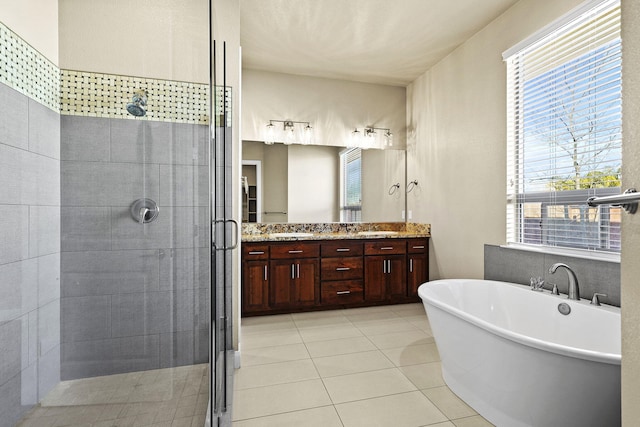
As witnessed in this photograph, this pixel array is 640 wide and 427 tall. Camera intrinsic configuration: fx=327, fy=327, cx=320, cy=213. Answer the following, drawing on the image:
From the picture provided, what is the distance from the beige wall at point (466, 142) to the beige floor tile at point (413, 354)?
3.22 ft

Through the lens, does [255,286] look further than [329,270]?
No

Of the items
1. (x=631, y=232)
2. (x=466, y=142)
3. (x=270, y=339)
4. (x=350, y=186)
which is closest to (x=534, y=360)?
(x=631, y=232)

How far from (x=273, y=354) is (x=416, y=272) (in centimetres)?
205

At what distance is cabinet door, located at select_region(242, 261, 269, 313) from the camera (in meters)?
3.29

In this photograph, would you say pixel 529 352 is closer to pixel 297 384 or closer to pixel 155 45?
pixel 297 384

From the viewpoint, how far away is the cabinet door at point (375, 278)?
366cm

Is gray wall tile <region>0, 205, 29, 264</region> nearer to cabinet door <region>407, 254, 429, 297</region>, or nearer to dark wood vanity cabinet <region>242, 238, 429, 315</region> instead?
dark wood vanity cabinet <region>242, 238, 429, 315</region>

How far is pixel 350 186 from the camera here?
4172 millimetres

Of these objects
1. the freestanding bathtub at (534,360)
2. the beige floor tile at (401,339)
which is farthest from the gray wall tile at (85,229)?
the beige floor tile at (401,339)

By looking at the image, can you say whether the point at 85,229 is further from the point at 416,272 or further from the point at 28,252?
the point at 416,272

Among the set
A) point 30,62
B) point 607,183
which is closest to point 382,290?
point 607,183

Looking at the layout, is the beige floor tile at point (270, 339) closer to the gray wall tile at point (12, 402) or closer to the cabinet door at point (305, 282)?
the cabinet door at point (305, 282)

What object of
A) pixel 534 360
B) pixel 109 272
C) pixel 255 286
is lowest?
pixel 255 286

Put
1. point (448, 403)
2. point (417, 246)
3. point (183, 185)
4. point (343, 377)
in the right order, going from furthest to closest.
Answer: point (417, 246) → point (343, 377) → point (448, 403) → point (183, 185)
